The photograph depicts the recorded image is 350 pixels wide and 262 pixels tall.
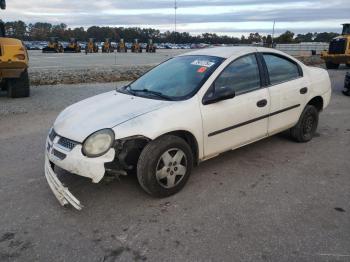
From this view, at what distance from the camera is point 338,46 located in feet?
66.6

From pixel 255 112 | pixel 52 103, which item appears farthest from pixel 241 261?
pixel 52 103

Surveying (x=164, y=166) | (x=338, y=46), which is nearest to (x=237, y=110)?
(x=164, y=166)

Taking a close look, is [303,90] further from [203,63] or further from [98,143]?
[98,143]

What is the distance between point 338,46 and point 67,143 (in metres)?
20.5

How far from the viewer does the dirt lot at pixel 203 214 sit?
2808 millimetres

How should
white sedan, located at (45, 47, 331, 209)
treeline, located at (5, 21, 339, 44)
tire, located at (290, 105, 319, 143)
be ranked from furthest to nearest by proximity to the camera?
treeline, located at (5, 21, 339, 44)
tire, located at (290, 105, 319, 143)
white sedan, located at (45, 47, 331, 209)

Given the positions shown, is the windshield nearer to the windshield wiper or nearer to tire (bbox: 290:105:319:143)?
the windshield wiper

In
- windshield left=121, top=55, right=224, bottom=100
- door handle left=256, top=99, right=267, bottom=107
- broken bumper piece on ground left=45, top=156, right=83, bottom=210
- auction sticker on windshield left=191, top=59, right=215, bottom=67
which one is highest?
auction sticker on windshield left=191, top=59, right=215, bottom=67

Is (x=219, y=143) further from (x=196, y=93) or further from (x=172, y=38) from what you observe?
(x=172, y=38)

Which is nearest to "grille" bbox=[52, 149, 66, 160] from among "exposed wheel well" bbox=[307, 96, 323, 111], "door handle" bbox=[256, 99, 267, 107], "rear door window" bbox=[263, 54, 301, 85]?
"door handle" bbox=[256, 99, 267, 107]

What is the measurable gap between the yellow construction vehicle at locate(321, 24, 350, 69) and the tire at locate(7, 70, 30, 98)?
678 inches

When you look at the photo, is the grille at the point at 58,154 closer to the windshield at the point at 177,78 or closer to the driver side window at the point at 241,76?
the windshield at the point at 177,78

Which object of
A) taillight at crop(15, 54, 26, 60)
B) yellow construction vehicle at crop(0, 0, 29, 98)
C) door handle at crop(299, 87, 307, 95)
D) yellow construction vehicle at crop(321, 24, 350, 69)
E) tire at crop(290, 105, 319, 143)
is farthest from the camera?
yellow construction vehicle at crop(321, 24, 350, 69)

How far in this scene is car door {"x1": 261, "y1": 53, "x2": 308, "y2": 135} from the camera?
4.70 metres
